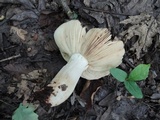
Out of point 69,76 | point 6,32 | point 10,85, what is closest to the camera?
point 69,76

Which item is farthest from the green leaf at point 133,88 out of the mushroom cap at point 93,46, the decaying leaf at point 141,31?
the decaying leaf at point 141,31

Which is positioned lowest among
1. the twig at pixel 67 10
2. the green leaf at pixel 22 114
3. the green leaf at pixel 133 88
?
the green leaf at pixel 133 88

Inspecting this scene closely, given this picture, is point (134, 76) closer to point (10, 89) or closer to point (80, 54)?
point (80, 54)

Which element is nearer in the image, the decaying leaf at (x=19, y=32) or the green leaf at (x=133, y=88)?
the green leaf at (x=133, y=88)

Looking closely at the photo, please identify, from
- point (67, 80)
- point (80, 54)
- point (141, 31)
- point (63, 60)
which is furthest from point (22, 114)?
point (141, 31)

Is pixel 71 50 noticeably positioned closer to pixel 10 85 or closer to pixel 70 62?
pixel 70 62

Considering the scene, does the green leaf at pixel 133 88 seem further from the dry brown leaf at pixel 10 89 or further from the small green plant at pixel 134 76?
the dry brown leaf at pixel 10 89

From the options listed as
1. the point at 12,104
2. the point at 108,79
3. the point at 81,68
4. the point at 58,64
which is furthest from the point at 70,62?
the point at 12,104

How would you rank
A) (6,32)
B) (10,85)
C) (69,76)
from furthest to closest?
(6,32)
(10,85)
(69,76)

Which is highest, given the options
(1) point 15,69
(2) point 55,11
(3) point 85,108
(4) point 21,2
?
(4) point 21,2
